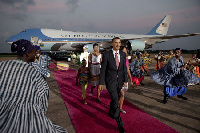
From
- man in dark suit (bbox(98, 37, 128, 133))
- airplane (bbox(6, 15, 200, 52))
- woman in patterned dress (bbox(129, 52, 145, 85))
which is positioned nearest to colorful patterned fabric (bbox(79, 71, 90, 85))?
man in dark suit (bbox(98, 37, 128, 133))

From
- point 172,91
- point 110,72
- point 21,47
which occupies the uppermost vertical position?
point 21,47

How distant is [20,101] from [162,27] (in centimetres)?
3392

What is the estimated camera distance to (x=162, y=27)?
2988 centimetres

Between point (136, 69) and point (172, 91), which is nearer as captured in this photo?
point (172, 91)

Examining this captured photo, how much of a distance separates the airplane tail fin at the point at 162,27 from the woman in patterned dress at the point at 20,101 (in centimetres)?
3292

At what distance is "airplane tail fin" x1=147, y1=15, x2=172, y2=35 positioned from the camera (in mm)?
28803

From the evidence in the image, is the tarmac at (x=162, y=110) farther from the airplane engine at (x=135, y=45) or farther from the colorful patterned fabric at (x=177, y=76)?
the airplane engine at (x=135, y=45)

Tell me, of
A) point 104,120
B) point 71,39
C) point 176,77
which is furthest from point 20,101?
point 71,39

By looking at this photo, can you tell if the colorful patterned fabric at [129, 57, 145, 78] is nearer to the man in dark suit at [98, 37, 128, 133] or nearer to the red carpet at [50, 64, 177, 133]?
the red carpet at [50, 64, 177, 133]

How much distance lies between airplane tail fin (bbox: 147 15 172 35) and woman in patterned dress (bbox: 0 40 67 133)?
1296 inches

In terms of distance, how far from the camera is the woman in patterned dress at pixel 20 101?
1.24m

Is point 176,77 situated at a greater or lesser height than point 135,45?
lesser

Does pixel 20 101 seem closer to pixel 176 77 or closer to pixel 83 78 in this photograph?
pixel 83 78

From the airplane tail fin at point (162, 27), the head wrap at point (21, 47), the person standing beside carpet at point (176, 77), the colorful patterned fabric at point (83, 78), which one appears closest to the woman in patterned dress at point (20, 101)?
the head wrap at point (21, 47)
